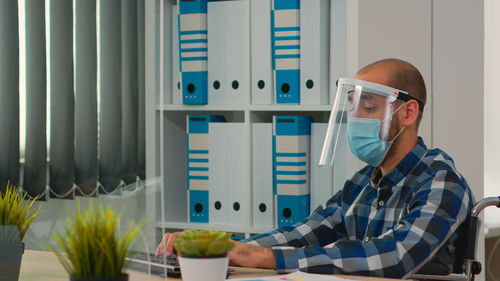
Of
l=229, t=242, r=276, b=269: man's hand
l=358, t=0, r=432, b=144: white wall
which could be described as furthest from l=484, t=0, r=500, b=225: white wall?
l=229, t=242, r=276, b=269: man's hand

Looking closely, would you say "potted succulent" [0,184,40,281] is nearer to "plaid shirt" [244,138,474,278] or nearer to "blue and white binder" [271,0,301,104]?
"plaid shirt" [244,138,474,278]

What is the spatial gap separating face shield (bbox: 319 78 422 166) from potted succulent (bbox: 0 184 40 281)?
952mm

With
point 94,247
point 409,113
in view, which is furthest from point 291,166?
point 94,247

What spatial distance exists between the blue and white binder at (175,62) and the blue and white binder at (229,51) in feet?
0.47

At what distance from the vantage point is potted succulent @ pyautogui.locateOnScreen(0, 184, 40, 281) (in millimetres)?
928

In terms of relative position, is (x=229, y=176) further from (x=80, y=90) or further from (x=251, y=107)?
(x=80, y=90)

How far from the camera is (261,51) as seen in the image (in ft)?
8.47

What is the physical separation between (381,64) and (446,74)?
87 cm

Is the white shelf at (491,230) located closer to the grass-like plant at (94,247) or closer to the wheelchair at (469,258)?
the wheelchair at (469,258)

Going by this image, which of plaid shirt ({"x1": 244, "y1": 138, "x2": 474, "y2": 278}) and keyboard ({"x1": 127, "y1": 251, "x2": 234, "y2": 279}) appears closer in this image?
keyboard ({"x1": 127, "y1": 251, "x2": 234, "y2": 279})

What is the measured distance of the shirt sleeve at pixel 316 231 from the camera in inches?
67.6

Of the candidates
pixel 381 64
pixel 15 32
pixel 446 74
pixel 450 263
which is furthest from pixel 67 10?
pixel 446 74

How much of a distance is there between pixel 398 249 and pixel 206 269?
0.64m

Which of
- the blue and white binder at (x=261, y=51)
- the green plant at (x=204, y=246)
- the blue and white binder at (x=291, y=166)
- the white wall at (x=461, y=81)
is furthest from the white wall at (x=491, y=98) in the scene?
the green plant at (x=204, y=246)
